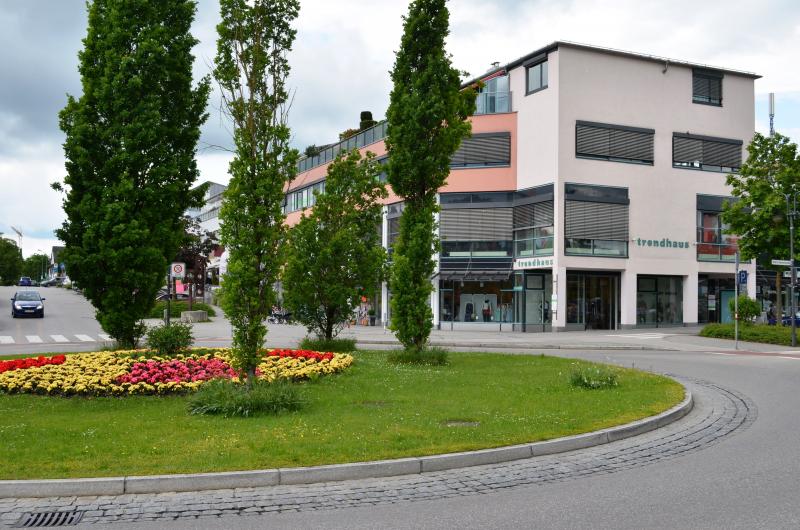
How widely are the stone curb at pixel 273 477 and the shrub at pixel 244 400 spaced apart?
3254 millimetres

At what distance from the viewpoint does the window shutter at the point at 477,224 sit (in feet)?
133

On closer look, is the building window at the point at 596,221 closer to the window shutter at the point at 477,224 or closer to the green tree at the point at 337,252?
the window shutter at the point at 477,224

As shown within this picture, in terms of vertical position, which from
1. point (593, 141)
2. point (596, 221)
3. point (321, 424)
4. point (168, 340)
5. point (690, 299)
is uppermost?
point (593, 141)

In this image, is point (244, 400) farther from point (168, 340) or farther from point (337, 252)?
point (337, 252)

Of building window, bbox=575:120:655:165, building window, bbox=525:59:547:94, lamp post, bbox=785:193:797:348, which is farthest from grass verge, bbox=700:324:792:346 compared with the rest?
building window, bbox=525:59:547:94

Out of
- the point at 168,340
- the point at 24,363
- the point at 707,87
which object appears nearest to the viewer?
the point at 24,363

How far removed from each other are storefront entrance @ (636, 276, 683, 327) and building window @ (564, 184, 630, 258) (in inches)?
125

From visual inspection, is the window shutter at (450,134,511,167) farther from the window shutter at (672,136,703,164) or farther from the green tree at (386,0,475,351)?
the green tree at (386,0,475,351)

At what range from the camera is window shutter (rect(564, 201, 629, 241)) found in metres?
37.6

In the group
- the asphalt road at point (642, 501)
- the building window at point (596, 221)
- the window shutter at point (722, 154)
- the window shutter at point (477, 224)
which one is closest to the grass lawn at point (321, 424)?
the asphalt road at point (642, 501)

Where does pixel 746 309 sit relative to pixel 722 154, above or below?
below

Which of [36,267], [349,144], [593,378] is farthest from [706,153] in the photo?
[36,267]

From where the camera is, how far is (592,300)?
130 ft

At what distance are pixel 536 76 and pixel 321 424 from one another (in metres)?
34.1
